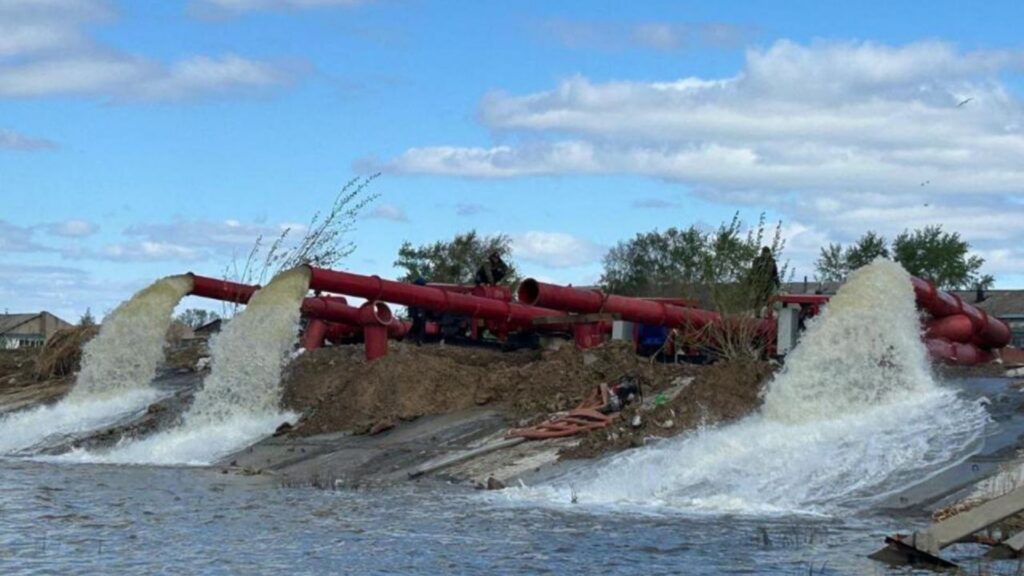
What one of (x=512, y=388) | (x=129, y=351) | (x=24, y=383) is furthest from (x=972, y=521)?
(x=24, y=383)

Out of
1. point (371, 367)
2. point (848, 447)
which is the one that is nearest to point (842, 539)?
point (848, 447)

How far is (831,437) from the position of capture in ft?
72.1

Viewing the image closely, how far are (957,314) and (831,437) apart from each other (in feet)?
24.9

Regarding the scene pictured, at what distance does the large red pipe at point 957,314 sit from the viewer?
26938 mm

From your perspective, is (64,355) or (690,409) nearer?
(690,409)

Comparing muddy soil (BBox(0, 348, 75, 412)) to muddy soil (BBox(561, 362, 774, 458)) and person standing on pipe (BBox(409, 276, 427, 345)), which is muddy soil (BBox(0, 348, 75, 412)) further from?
muddy soil (BBox(561, 362, 774, 458))

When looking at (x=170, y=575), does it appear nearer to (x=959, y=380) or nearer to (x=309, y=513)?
(x=309, y=513)

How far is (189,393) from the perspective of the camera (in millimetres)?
33500

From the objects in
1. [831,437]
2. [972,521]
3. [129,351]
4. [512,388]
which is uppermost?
[129,351]

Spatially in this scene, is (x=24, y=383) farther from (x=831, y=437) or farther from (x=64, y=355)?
(x=831, y=437)

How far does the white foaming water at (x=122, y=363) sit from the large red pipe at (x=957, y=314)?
1503 centimetres

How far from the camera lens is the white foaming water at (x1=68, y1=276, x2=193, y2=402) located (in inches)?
1377

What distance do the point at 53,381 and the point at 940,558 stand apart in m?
29.4

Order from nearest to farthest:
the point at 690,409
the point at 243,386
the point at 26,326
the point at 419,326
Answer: the point at 690,409
the point at 243,386
the point at 419,326
the point at 26,326
